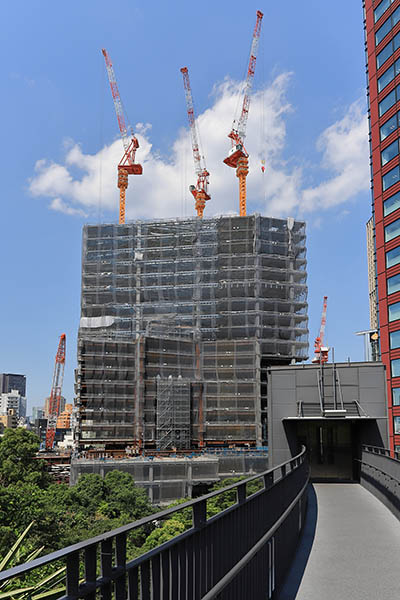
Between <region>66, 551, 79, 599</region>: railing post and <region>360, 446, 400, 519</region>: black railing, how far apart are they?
11.5 metres

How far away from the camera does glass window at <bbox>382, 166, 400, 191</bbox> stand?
4288cm

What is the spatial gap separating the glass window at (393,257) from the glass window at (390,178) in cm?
537

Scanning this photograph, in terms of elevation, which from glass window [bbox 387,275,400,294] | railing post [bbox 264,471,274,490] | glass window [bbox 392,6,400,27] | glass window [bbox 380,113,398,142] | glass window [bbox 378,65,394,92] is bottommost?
railing post [bbox 264,471,274,490]

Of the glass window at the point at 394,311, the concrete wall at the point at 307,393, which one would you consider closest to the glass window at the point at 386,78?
the glass window at the point at 394,311

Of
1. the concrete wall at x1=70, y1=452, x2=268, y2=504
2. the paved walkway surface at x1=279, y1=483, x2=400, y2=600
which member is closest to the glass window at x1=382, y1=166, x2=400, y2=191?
the paved walkway surface at x1=279, y1=483, x2=400, y2=600

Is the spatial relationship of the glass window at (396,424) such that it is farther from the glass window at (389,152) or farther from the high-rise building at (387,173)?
the glass window at (389,152)

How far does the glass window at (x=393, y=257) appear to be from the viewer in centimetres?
4197

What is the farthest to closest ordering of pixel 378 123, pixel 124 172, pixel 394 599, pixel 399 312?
pixel 124 172
pixel 378 123
pixel 399 312
pixel 394 599

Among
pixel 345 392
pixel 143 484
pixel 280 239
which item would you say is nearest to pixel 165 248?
pixel 280 239

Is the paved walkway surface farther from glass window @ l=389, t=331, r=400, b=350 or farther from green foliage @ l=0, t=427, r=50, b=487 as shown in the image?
green foliage @ l=0, t=427, r=50, b=487

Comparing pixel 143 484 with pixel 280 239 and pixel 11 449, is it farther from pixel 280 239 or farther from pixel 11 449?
pixel 280 239

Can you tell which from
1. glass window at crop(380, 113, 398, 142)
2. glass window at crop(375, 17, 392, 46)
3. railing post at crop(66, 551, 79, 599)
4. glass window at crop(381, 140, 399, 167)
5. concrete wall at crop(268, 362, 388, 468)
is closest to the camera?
railing post at crop(66, 551, 79, 599)

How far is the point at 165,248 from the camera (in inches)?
3661

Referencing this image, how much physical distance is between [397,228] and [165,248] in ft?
179
